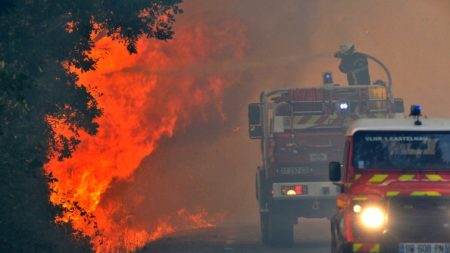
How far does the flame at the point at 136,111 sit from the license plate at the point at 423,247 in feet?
40.4

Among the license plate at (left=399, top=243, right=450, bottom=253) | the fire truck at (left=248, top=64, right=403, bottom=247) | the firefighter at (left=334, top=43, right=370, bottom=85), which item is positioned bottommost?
the license plate at (left=399, top=243, right=450, bottom=253)

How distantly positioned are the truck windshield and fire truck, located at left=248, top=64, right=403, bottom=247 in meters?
7.79

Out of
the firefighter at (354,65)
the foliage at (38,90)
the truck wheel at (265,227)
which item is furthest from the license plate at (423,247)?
the firefighter at (354,65)

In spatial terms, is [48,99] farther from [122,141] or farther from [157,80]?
[157,80]

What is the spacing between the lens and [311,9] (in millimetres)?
52625

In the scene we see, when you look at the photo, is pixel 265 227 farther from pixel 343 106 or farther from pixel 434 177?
pixel 434 177

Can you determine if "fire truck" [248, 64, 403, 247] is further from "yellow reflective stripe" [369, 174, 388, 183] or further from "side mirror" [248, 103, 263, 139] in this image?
"yellow reflective stripe" [369, 174, 388, 183]

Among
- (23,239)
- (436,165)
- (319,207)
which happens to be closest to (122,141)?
(319,207)

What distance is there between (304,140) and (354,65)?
9.52 ft

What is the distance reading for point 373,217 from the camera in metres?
13.1

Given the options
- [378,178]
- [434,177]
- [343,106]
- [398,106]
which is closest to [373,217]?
[378,178]

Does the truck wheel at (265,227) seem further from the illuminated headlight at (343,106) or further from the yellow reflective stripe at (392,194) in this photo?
the yellow reflective stripe at (392,194)

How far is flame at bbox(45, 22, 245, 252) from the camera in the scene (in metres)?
30.5

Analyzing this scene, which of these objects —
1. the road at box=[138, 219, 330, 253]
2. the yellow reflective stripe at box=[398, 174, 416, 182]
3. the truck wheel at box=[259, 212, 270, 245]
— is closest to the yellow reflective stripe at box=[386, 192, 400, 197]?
the yellow reflective stripe at box=[398, 174, 416, 182]
